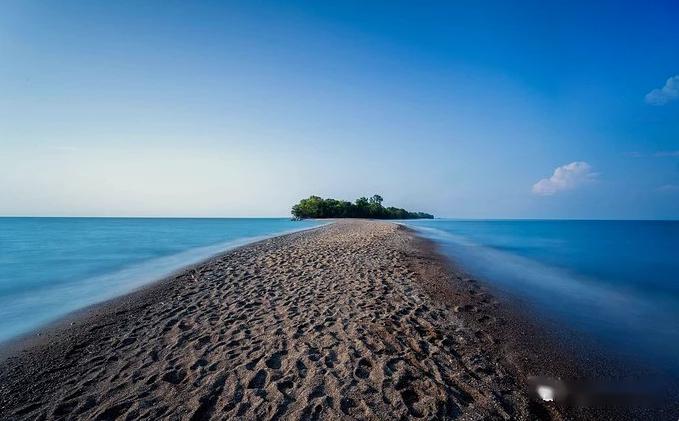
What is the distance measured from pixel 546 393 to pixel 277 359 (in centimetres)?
479

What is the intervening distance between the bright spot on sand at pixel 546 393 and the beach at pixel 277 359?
0.92ft

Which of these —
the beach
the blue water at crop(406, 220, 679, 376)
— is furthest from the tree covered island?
the beach

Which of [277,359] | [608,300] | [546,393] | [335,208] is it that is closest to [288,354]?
[277,359]

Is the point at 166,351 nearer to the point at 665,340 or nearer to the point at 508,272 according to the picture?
the point at 665,340

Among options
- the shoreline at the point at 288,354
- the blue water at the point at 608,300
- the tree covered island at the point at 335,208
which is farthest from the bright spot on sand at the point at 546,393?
the tree covered island at the point at 335,208

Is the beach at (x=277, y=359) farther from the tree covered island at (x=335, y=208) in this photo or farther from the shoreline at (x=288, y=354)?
the tree covered island at (x=335, y=208)

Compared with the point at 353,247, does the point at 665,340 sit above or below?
below

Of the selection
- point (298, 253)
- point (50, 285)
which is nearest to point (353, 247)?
point (298, 253)

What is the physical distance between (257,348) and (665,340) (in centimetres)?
1132

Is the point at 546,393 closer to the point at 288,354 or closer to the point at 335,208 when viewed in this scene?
the point at 288,354

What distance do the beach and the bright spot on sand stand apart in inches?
11.1

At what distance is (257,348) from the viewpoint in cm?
619

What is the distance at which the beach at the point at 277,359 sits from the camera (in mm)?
4527

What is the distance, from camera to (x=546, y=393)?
5.41 meters
